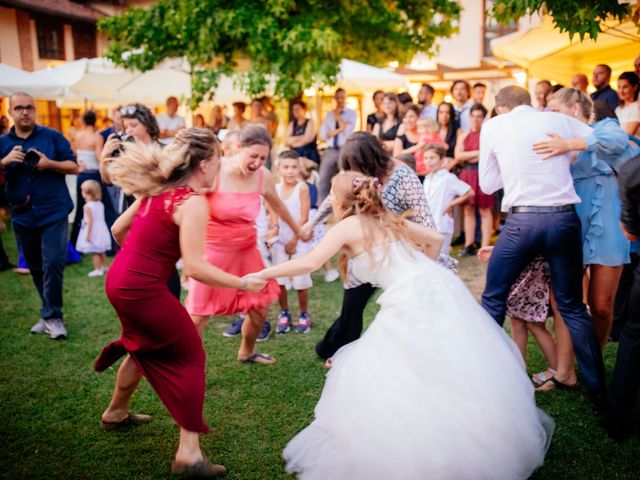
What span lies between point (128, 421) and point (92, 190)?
18.7ft

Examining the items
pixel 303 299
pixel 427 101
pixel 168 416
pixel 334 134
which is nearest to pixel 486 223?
pixel 427 101

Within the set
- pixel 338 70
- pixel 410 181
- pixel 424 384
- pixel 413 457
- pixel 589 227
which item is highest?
pixel 338 70

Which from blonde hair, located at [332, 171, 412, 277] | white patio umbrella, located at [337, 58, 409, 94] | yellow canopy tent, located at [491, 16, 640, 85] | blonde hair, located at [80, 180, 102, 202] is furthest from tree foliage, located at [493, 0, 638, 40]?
white patio umbrella, located at [337, 58, 409, 94]

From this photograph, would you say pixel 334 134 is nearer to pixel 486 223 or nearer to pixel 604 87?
pixel 486 223

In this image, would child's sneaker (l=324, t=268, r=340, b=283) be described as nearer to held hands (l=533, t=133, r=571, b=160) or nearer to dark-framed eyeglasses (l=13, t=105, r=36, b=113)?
dark-framed eyeglasses (l=13, t=105, r=36, b=113)

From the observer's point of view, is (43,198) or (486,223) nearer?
(43,198)

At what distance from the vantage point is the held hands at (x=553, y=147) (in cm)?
362

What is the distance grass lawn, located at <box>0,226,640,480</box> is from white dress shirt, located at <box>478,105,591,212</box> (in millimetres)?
1485

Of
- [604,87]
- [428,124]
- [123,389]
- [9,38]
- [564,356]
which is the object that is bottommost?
[564,356]

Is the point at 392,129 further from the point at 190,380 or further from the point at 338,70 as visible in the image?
the point at 190,380

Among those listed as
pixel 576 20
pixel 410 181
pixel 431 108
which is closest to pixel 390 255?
pixel 410 181

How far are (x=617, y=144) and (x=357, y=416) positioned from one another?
2523 mm

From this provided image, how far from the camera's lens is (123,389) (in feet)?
11.6

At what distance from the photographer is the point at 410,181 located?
12.9 feet
